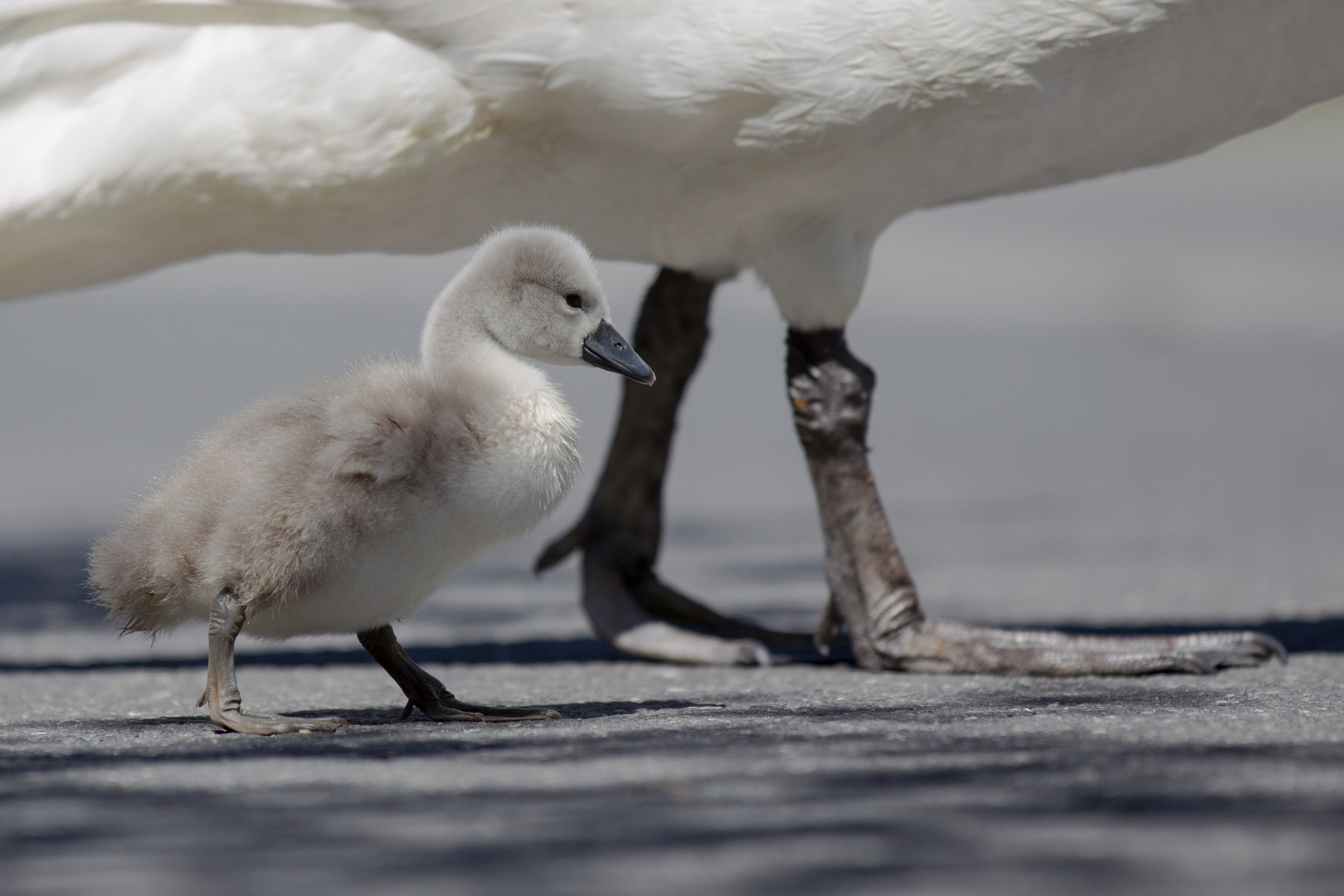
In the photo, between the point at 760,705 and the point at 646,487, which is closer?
the point at 760,705

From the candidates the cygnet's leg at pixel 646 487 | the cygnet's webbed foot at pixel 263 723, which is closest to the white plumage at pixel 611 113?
the cygnet's leg at pixel 646 487

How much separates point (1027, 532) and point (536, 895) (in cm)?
512

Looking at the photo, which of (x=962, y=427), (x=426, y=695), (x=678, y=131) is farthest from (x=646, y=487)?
(x=962, y=427)

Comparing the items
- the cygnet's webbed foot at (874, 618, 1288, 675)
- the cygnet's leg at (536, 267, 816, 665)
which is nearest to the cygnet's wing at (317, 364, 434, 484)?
the cygnet's webbed foot at (874, 618, 1288, 675)

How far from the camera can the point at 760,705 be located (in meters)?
3.16

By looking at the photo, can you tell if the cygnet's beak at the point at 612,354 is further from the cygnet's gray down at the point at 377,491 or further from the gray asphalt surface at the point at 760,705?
the gray asphalt surface at the point at 760,705

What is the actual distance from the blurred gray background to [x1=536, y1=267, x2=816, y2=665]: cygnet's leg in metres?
0.43

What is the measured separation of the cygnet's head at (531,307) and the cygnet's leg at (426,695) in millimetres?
508

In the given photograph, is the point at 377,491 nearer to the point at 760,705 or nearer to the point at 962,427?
the point at 760,705

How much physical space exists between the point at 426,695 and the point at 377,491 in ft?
1.42

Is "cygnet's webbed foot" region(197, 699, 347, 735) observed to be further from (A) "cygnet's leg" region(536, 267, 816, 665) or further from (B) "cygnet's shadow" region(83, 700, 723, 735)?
(A) "cygnet's leg" region(536, 267, 816, 665)

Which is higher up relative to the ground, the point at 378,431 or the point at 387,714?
the point at 378,431

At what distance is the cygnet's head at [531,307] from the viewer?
10.1ft

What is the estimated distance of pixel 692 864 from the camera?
6.48 ft
